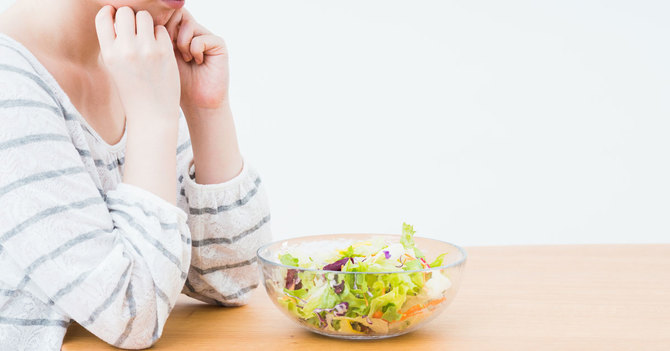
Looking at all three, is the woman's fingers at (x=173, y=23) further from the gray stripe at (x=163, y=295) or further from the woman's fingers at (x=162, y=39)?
the gray stripe at (x=163, y=295)

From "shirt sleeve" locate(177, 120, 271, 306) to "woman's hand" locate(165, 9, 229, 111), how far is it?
0.11 m

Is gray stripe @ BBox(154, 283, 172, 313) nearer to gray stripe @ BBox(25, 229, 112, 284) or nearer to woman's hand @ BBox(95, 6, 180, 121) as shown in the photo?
gray stripe @ BBox(25, 229, 112, 284)

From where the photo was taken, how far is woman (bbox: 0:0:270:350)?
818 mm

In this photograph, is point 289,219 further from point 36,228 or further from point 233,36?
point 36,228

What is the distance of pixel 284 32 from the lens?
3.08 metres

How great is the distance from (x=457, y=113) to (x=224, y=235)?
2228 mm

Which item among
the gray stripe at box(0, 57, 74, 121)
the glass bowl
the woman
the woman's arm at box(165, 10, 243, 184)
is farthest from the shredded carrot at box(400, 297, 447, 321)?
the gray stripe at box(0, 57, 74, 121)

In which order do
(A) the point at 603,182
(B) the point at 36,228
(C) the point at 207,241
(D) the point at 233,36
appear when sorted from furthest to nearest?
(A) the point at 603,182 < (D) the point at 233,36 < (C) the point at 207,241 < (B) the point at 36,228

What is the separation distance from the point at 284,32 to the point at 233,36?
0.21 metres

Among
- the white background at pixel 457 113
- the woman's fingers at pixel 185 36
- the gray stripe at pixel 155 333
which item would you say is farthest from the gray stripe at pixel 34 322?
the white background at pixel 457 113

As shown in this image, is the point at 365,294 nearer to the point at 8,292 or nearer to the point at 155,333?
the point at 155,333

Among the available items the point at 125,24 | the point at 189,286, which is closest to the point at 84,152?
the point at 125,24

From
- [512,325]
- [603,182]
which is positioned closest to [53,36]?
[512,325]

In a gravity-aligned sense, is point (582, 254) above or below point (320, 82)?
below
